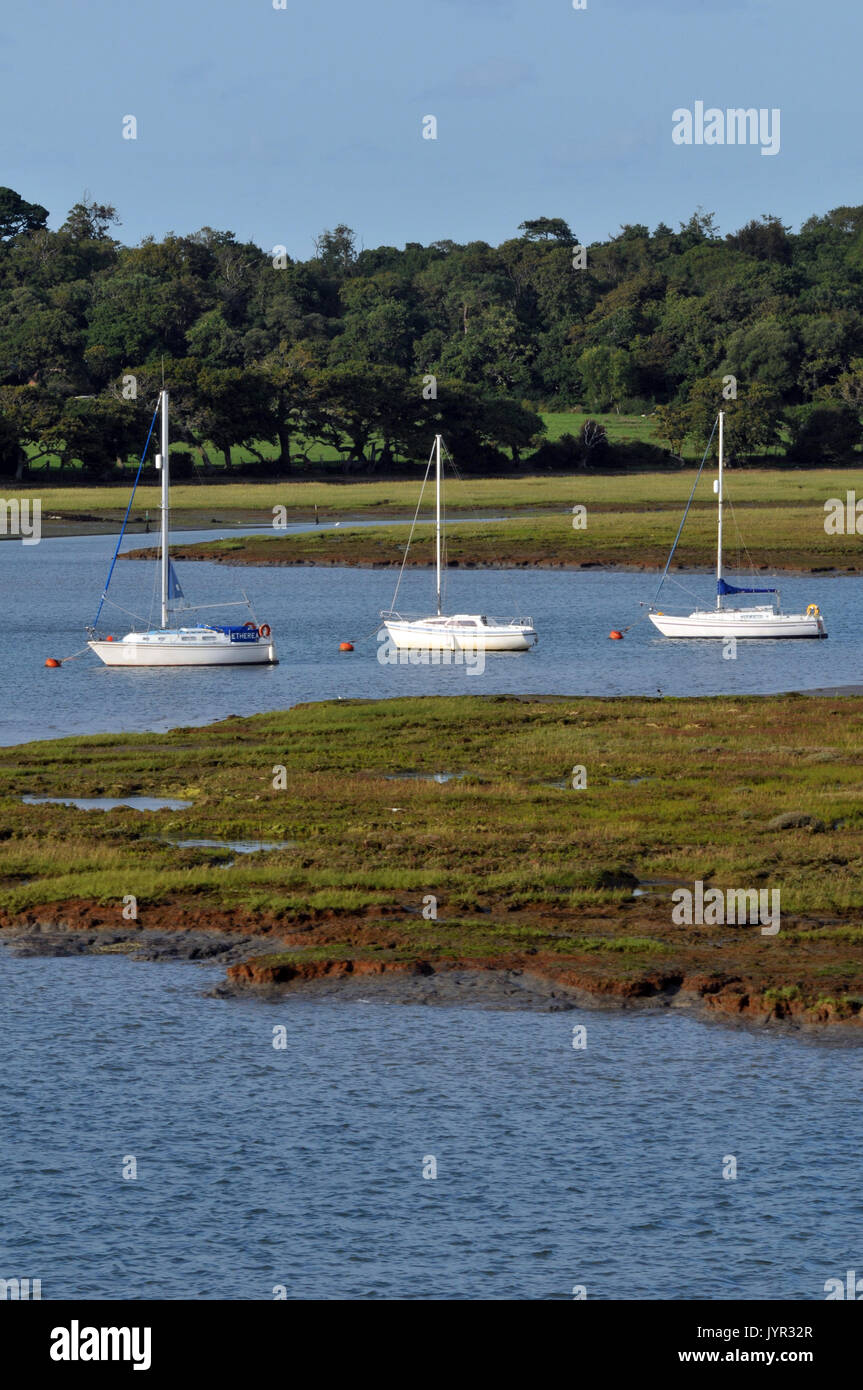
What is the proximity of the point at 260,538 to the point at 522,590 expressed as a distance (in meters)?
38.1

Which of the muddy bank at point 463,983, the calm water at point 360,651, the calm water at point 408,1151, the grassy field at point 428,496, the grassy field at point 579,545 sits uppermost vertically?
the grassy field at point 428,496

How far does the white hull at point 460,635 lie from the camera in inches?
3255

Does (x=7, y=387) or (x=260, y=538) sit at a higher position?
(x=7, y=387)

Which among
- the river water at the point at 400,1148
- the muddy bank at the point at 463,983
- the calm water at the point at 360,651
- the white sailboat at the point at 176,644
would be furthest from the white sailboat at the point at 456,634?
the river water at the point at 400,1148

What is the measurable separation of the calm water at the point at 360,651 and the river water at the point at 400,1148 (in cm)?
2939

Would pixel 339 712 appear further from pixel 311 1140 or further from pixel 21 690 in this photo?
pixel 311 1140

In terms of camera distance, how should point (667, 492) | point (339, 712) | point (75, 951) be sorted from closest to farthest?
point (75, 951), point (339, 712), point (667, 492)

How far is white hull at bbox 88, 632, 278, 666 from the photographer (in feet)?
257

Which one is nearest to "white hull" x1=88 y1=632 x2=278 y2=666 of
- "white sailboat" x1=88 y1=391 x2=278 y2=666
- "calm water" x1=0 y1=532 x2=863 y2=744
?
"white sailboat" x1=88 y1=391 x2=278 y2=666

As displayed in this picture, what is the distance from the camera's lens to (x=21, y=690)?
72625 millimetres

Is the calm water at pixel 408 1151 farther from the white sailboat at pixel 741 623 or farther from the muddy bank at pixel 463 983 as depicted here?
the white sailboat at pixel 741 623

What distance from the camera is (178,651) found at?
78.8m

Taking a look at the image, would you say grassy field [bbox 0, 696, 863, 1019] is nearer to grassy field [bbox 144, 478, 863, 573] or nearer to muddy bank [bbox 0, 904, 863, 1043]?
muddy bank [bbox 0, 904, 863, 1043]
